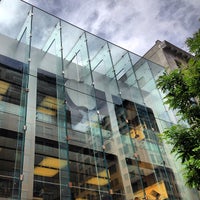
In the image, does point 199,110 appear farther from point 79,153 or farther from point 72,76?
point 72,76

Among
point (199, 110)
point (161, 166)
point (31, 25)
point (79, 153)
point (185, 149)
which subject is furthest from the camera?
point (31, 25)

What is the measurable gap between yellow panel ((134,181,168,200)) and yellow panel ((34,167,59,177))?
307 cm

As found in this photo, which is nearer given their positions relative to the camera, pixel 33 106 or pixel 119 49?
pixel 33 106

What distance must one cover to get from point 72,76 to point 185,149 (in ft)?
21.0

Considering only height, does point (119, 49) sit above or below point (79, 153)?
above

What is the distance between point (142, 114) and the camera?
11930mm

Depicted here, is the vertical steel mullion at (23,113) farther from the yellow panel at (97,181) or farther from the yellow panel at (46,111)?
the yellow panel at (97,181)

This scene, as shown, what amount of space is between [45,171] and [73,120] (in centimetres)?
226

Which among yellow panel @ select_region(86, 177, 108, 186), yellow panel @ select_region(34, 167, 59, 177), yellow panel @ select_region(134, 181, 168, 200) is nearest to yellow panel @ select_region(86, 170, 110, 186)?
yellow panel @ select_region(86, 177, 108, 186)

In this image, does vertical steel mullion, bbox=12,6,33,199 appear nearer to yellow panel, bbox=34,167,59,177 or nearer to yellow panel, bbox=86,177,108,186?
yellow panel, bbox=34,167,59,177

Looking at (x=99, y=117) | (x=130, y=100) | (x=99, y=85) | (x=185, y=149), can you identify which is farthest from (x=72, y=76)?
(x=185, y=149)

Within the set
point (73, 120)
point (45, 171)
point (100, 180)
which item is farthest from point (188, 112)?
point (45, 171)

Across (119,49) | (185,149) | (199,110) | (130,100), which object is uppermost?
(119,49)

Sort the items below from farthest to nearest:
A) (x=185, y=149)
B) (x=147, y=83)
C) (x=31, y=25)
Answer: (x=147, y=83)
(x=31, y=25)
(x=185, y=149)
